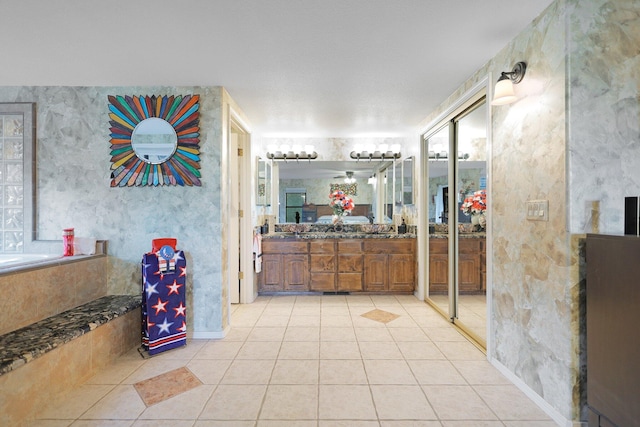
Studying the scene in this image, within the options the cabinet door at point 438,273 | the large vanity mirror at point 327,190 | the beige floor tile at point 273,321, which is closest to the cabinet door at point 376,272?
the cabinet door at point 438,273

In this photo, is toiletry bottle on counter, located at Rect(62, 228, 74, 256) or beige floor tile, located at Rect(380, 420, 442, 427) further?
toiletry bottle on counter, located at Rect(62, 228, 74, 256)

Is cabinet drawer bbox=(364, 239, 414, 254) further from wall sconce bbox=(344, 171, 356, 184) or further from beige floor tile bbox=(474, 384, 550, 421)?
beige floor tile bbox=(474, 384, 550, 421)

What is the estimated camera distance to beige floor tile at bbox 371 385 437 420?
1740 mm

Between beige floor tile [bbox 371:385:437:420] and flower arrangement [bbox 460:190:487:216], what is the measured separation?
1.86m

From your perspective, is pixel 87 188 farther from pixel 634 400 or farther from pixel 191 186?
pixel 634 400

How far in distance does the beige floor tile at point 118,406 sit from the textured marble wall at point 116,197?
34.2 inches

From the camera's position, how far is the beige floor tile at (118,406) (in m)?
1.75

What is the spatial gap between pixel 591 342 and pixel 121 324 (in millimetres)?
3065

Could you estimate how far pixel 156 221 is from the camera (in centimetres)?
283

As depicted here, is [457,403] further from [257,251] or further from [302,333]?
[257,251]

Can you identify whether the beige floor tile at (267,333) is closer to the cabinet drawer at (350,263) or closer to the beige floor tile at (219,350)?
the beige floor tile at (219,350)

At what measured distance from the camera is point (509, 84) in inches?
74.2

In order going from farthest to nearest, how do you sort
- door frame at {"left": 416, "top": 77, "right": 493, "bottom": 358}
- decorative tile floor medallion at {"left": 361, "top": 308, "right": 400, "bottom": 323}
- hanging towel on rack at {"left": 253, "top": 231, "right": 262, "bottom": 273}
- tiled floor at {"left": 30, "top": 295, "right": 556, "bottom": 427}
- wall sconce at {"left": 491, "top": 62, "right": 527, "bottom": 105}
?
hanging towel on rack at {"left": 253, "top": 231, "right": 262, "bottom": 273}
decorative tile floor medallion at {"left": 361, "top": 308, "right": 400, "bottom": 323}
door frame at {"left": 416, "top": 77, "right": 493, "bottom": 358}
wall sconce at {"left": 491, "top": 62, "right": 527, "bottom": 105}
tiled floor at {"left": 30, "top": 295, "right": 556, "bottom": 427}

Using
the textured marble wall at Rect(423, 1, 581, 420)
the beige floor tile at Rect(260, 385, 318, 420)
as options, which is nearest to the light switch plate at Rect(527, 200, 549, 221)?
the textured marble wall at Rect(423, 1, 581, 420)
